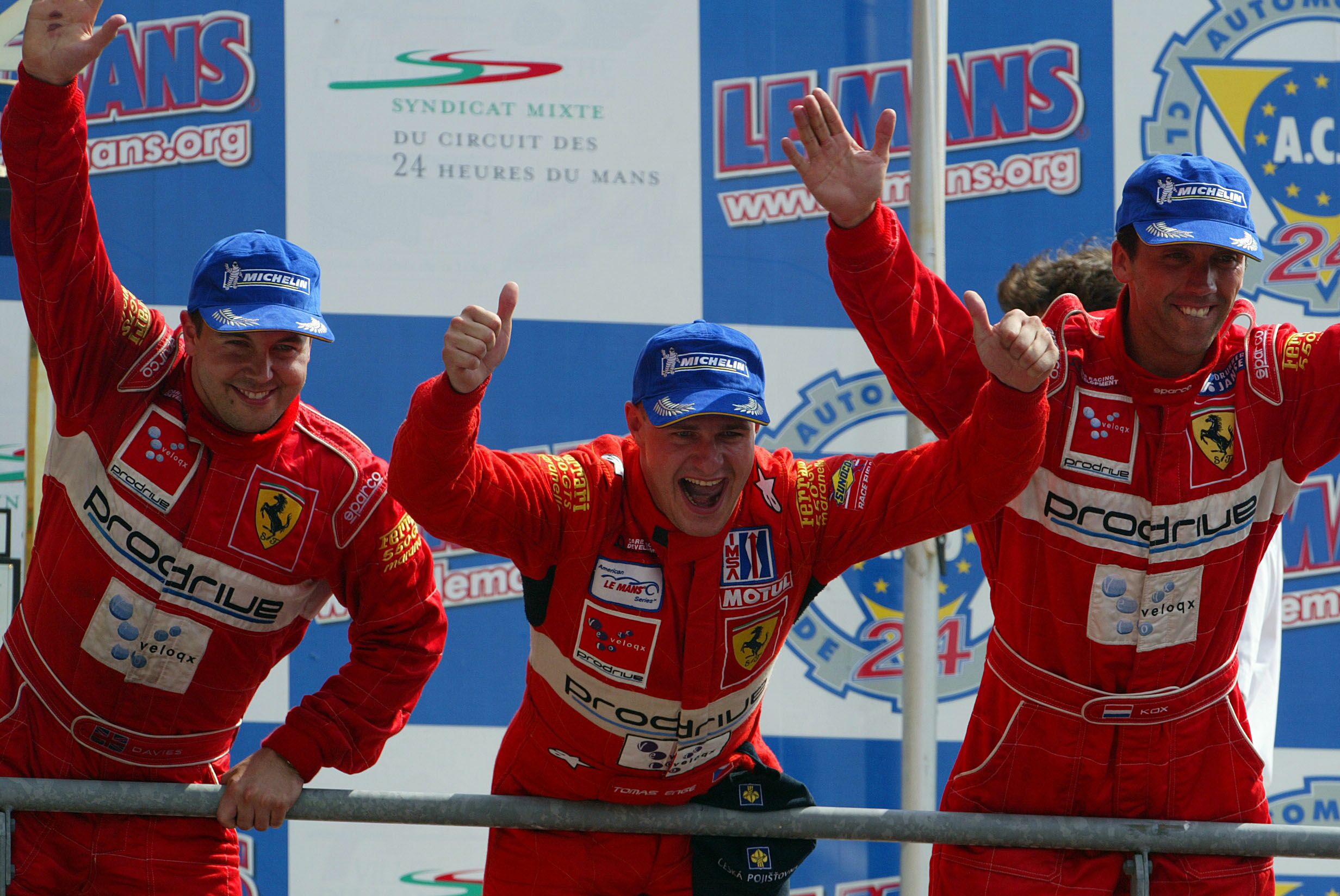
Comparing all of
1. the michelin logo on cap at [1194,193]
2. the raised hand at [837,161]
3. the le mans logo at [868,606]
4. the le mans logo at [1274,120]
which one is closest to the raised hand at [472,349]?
the raised hand at [837,161]

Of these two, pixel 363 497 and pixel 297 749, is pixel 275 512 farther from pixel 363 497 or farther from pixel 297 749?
pixel 297 749

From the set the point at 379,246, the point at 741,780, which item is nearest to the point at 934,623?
the point at 741,780

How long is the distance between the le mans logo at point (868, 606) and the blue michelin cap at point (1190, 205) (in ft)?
4.10

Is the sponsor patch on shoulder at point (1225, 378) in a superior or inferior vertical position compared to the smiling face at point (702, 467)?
superior

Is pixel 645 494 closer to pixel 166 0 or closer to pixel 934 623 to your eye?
pixel 934 623

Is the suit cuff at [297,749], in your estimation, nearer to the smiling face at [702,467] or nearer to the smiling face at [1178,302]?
the smiling face at [702,467]

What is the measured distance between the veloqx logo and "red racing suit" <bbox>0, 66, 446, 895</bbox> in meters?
1.22

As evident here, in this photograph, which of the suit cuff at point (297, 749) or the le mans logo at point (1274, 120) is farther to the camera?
the le mans logo at point (1274, 120)

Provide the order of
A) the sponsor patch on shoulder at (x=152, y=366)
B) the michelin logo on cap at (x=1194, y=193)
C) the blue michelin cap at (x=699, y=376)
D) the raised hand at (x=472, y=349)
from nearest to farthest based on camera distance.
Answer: the raised hand at (x=472, y=349) → the blue michelin cap at (x=699, y=376) → the michelin logo on cap at (x=1194, y=193) → the sponsor patch on shoulder at (x=152, y=366)

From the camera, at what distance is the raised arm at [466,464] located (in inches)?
70.7

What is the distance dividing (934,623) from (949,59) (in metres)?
1.40

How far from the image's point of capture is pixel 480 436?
326cm

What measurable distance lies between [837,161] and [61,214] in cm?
115

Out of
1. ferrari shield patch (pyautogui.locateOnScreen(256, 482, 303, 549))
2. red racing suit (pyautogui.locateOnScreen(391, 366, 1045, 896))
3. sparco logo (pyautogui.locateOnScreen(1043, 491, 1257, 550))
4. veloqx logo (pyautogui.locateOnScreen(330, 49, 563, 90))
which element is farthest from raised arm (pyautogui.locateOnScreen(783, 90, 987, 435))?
veloqx logo (pyautogui.locateOnScreen(330, 49, 563, 90))
